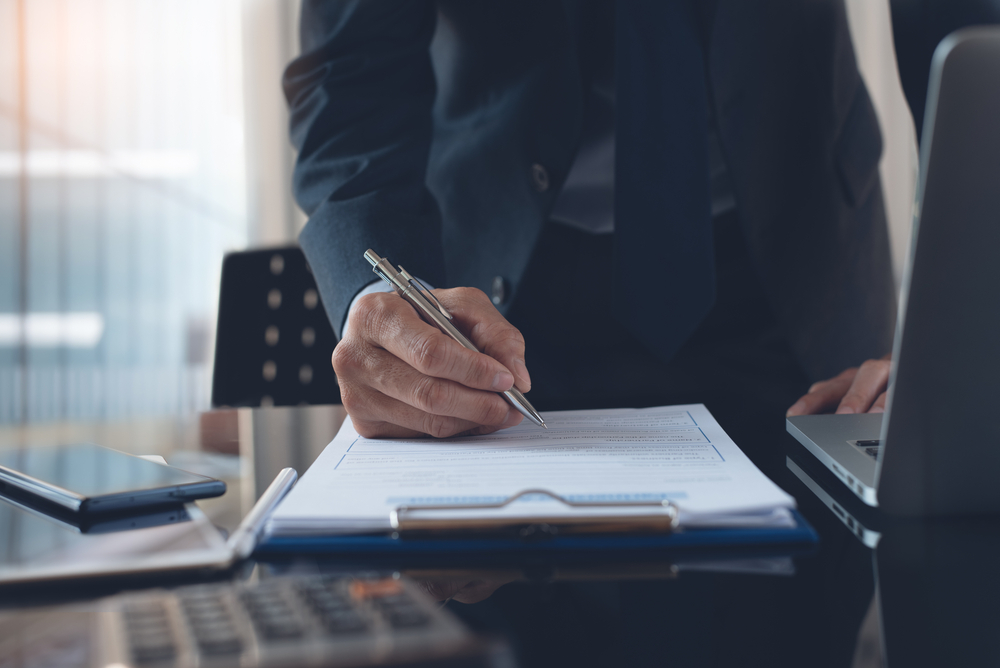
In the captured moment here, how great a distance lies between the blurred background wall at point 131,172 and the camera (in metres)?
2.54

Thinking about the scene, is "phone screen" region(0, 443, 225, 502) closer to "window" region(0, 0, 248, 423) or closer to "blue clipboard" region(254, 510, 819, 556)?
"blue clipboard" region(254, 510, 819, 556)

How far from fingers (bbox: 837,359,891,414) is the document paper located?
0.15 metres

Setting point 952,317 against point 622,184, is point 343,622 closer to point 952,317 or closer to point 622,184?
point 952,317

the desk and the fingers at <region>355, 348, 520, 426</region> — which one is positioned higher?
the fingers at <region>355, 348, 520, 426</region>

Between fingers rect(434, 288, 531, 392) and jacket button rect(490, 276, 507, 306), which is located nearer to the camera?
fingers rect(434, 288, 531, 392)

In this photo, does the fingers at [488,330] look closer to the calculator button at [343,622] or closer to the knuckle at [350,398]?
the knuckle at [350,398]

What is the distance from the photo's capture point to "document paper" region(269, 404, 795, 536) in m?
0.36

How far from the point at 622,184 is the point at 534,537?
590mm

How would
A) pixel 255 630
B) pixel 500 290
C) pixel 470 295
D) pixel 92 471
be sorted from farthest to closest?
pixel 500 290 < pixel 470 295 < pixel 92 471 < pixel 255 630

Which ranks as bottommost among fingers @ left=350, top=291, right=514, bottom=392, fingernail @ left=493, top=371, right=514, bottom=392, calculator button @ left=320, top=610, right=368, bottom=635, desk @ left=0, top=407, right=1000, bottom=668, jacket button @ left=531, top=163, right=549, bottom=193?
desk @ left=0, top=407, right=1000, bottom=668

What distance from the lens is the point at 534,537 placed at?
1.13 feet

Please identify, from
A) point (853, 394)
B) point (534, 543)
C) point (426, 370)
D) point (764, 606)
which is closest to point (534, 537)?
point (534, 543)

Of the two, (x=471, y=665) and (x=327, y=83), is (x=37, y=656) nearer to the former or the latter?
(x=471, y=665)

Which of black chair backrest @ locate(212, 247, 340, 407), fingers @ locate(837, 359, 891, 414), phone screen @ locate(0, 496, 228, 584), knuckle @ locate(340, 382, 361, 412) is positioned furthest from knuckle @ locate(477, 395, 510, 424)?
black chair backrest @ locate(212, 247, 340, 407)
